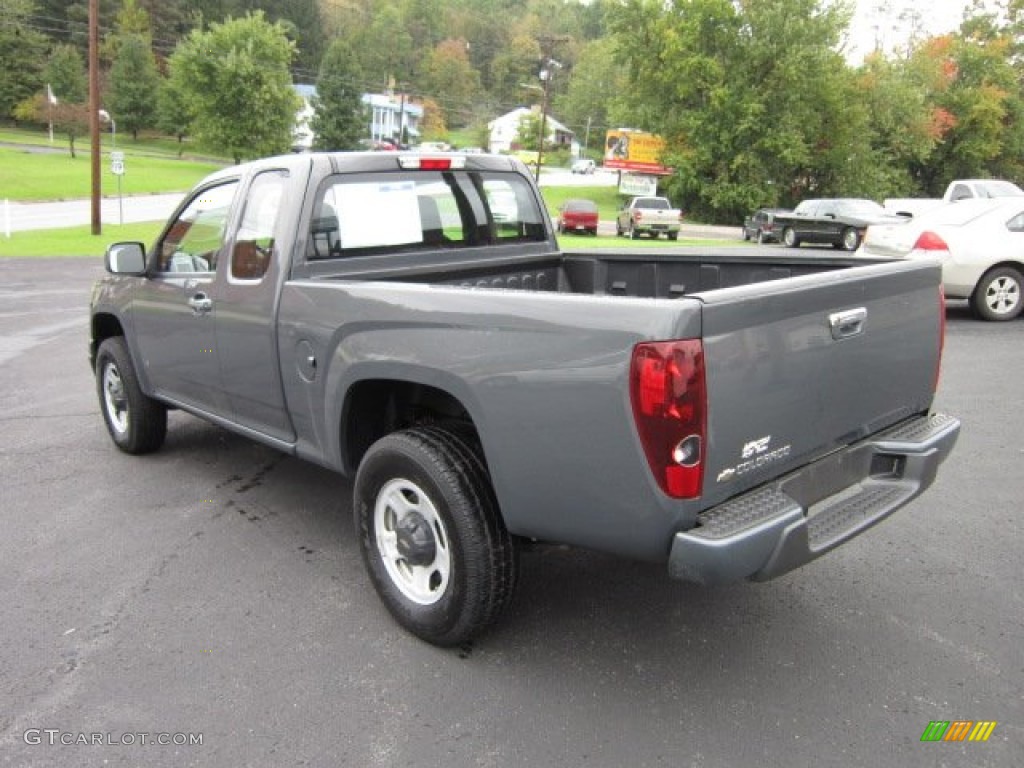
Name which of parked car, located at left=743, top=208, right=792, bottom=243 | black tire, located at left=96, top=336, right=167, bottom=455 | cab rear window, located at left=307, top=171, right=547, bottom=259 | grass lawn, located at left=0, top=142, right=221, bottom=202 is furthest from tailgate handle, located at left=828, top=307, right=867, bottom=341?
grass lawn, located at left=0, top=142, right=221, bottom=202

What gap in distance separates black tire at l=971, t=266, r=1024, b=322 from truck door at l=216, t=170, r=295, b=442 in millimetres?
9886

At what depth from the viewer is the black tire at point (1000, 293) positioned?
10594 millimetres

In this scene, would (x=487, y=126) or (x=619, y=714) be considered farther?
(x=487, y=126)

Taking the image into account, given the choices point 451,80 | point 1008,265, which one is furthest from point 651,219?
point 451,80

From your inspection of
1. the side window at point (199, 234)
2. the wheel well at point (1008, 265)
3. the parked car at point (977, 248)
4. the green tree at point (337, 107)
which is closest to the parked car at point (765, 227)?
the parked car at point (977, 248)

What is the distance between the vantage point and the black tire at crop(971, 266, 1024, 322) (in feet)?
34.8

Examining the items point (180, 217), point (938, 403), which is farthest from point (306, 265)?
point (938, 403)

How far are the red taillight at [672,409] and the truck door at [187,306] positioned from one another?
266 centimetres

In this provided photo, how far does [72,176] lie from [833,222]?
1716 inches

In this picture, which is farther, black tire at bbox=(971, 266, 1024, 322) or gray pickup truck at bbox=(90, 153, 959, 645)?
black tire at bbox=(971, 266, 1024, 322)

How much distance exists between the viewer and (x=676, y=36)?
45.0 m

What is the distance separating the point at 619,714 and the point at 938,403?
16.8ft

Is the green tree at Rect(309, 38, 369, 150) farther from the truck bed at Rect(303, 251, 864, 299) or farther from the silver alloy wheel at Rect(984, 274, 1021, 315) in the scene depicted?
the truck bed at Rect(303, 251, 864, 299)

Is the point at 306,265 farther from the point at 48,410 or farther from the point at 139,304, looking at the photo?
the point at 48,410
